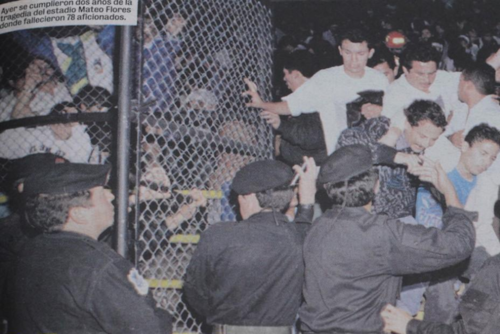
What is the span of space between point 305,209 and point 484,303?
1051 mm

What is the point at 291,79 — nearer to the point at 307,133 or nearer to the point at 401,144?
the point at 307,133

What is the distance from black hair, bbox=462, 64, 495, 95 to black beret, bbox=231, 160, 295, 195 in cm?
179

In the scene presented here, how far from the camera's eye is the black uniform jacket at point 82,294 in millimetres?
1767

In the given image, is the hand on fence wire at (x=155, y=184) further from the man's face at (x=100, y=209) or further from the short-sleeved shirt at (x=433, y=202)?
the short-sleeved shirt at (x=433, y=202)

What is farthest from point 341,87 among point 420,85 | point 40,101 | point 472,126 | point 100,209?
point 40,101

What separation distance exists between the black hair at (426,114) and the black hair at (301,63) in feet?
3.14

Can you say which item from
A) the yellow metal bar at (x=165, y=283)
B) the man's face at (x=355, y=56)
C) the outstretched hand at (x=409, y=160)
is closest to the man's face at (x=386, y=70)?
the man's face at (x=355, y=56)

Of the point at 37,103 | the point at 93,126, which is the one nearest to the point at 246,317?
the point at 93,126

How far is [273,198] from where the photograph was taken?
250 cm

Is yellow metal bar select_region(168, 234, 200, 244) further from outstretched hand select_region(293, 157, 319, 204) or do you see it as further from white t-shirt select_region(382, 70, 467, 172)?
white t-shirt select_region(382, 70, 467, 172)

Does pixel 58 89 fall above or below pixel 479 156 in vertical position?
above

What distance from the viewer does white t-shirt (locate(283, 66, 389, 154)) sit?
11.3 feet

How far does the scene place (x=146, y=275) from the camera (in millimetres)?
2785

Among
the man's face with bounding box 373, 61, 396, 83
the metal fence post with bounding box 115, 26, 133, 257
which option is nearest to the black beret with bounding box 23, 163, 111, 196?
the metal fence post with bounding box 115, 26, 133, 257
